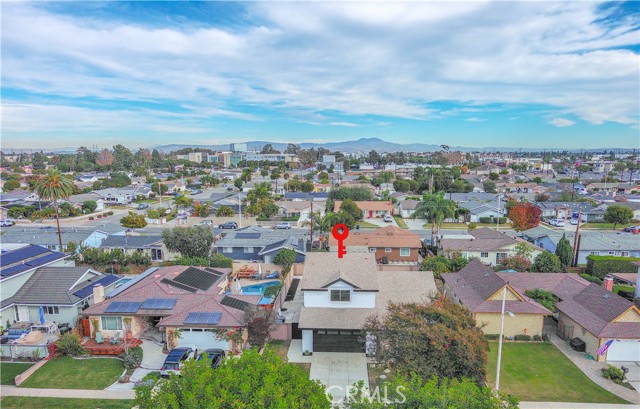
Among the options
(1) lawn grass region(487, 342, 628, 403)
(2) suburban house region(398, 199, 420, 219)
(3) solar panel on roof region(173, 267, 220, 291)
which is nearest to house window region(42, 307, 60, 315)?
(3) solar panel on roof region(173, 267, 220, 291)

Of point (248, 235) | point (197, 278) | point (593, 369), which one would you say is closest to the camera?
point (593, 369)

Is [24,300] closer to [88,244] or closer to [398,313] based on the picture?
[88,244]

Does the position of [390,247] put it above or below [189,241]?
below

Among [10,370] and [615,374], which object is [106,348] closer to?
[10,370]

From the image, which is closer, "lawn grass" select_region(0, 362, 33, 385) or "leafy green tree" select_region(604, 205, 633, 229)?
"lawn grass" select_region(0, 362, 33, 385)

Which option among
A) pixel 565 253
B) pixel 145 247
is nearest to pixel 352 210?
pixel 565 253

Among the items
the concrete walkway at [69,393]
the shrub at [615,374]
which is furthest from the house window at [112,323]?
the shrub at [615,374]

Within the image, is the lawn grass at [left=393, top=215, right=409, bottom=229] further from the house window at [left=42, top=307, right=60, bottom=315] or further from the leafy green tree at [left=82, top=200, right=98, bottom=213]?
the leafy green tree at [left=82, top=200, right=98, bottom=213]
